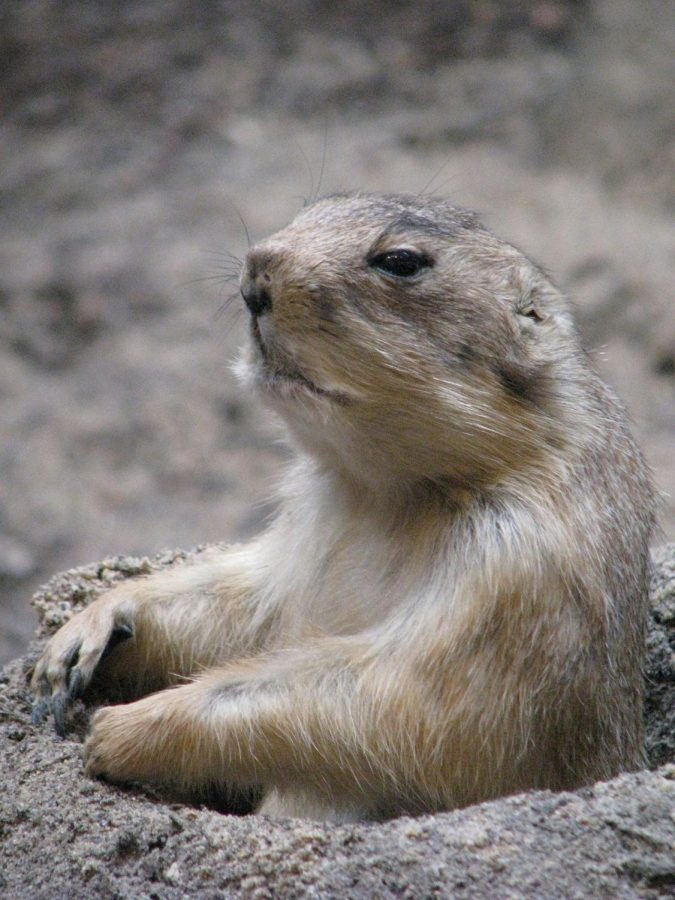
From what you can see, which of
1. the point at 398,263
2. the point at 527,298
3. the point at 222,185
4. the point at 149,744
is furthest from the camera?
the point at 222,185

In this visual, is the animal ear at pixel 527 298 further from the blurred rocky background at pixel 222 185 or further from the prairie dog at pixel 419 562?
the blurred rocky background at pixel 222 185

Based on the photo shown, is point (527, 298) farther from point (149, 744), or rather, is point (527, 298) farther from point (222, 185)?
point (222, 185)

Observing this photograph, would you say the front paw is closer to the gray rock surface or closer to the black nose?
the gray rock surface

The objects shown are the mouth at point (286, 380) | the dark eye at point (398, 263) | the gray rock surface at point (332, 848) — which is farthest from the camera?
the dark eye at point (398, 263)

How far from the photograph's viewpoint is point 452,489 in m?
3.75

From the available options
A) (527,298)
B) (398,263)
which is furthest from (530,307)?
(398,263)

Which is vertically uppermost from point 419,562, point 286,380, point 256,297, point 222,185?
point 256,297

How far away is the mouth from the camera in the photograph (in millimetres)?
3578

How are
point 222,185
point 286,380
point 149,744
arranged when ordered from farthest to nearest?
point 222,185 → point 286,380 → point 149,744

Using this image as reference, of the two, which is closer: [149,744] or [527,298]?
[149,744]

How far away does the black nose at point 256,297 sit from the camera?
3.61 meters

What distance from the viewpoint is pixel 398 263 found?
12.3ft

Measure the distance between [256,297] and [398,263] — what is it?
0.47 meters

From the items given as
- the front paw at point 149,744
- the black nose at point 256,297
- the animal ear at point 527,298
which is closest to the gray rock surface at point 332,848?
the front paw at point 149,744
